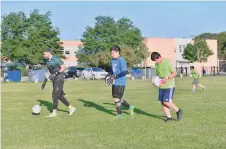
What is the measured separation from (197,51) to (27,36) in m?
39.3

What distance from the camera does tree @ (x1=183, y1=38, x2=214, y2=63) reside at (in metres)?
92.4

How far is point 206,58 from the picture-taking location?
96375 millimetres

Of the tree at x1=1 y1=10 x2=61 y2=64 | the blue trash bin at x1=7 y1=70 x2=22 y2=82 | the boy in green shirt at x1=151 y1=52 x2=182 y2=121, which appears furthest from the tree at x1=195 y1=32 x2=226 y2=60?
the boy in green shirt at x1=151 y1=52 x2=182 y2=121

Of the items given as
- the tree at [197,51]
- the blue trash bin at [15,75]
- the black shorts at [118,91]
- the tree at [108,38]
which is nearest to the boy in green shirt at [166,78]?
the black shorts at [118,91]

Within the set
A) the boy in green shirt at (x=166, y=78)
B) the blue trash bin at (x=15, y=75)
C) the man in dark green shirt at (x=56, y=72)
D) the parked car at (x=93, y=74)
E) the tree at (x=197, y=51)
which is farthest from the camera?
the tree at (x=197, y=51)

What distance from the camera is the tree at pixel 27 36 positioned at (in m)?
66.1

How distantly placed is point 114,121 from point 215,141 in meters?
3.58

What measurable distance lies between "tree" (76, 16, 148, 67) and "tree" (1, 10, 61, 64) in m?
6.88

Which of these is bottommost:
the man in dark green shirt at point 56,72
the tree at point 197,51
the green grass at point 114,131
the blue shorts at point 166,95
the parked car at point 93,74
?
the parked car at point 93,74

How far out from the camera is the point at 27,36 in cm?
6788

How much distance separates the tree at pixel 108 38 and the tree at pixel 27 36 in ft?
22.6

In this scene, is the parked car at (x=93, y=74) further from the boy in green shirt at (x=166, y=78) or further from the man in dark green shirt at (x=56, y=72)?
the boy in green shirt at (x=166, y=78)

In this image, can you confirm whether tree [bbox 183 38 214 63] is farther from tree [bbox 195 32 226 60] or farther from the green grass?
the green grass

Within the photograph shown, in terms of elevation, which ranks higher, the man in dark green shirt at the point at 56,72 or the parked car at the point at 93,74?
the man in dark green shirt at the point at 56,72
